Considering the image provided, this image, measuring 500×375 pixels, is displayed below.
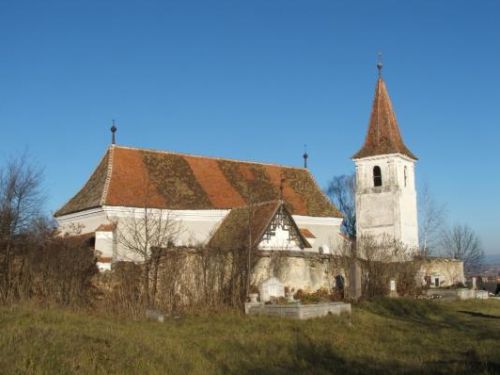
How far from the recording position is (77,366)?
12.0 m

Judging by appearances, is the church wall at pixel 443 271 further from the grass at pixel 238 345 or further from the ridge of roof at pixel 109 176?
the ridge of roof at pixel 109 176

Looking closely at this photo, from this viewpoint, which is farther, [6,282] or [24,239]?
[24,239]

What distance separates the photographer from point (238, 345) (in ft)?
52.2

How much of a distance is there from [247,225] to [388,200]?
1665 centimetres

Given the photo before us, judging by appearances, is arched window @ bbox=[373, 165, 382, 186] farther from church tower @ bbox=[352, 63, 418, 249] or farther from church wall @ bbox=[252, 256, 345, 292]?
church wall @ bbox=[252, 256, 345, 292]

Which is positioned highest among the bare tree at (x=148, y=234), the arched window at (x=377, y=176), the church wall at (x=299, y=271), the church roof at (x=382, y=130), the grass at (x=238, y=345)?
the church roof at (x=382, y=130)

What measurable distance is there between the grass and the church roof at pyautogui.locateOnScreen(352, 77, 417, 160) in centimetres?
2755

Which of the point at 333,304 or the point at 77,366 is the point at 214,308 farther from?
the point at 77,366

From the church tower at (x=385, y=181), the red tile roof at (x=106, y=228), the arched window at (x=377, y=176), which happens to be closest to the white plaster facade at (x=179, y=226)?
the red tile roof at (x=106, y=228)

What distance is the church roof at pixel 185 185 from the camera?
36.4 metres

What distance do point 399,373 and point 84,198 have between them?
2710 cm

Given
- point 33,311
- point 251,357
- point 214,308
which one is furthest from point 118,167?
point 251,357

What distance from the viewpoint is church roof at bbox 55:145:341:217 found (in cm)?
3638

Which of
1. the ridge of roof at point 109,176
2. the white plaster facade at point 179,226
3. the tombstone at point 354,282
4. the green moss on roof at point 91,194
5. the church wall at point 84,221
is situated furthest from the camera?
the green moss on roof at point 91,194
